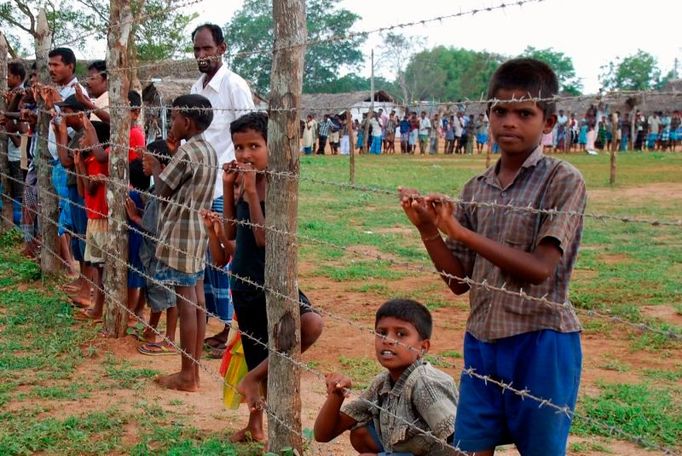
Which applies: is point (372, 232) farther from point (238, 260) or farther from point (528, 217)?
point (528, 217)

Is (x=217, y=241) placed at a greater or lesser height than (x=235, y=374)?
greater

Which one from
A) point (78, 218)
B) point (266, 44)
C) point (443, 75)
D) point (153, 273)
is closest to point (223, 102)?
point (153, 273)

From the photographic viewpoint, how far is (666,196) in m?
15.8

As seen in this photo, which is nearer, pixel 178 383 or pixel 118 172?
pixel 178 383

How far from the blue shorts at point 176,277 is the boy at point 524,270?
2.55 meters

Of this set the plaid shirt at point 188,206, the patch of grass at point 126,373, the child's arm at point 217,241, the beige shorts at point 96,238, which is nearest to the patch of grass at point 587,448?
the child's arm at point 217,241

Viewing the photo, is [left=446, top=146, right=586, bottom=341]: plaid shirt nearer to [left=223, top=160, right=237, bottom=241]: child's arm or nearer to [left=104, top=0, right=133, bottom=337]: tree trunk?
[left=223, top=160, right=237, bottom=241]: child's arm

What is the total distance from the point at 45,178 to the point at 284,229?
4.60 meters

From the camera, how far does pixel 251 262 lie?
11.5 ft

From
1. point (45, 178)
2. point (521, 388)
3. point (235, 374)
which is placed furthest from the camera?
point (45, 178)

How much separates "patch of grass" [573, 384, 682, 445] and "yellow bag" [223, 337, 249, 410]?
5.33 feet

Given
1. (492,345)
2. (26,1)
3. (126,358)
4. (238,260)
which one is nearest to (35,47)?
(126,358)

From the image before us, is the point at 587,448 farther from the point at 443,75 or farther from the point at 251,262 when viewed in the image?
the point at 443,75

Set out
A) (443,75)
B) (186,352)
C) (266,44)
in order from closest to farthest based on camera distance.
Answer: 1. (186,352)
2. (266,44)
3. (443,75)
